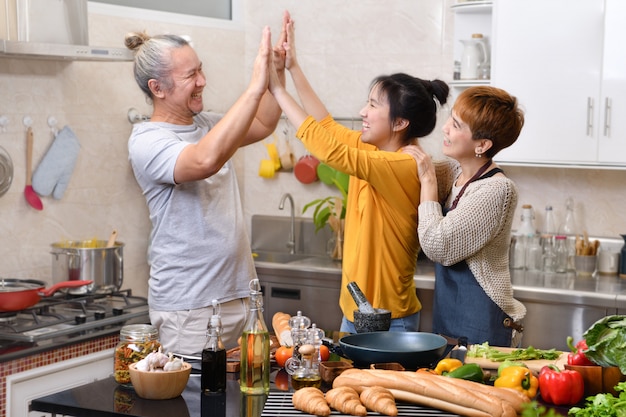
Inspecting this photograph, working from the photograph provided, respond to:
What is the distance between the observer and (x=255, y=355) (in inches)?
85.4

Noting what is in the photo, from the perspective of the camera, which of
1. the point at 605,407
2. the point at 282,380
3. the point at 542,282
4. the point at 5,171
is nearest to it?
the point at 605,407

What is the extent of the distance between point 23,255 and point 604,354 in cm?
259

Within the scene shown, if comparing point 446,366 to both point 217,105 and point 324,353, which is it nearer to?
point 324,353

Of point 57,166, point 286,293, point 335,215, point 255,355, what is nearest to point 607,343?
point 255,355

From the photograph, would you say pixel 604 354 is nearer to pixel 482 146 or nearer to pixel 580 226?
pixel 482 146

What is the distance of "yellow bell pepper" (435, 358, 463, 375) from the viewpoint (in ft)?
7.28

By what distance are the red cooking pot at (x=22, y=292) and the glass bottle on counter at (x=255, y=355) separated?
150 centimetres

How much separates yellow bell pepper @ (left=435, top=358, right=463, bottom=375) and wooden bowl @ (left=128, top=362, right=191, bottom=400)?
2.01ft

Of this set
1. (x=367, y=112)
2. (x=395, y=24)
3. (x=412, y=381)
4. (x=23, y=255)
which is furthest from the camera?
(x=395, y=24)

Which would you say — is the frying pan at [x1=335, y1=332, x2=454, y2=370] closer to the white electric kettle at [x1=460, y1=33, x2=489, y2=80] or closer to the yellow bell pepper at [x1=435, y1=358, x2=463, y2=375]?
the yellow bell pepper at [x1=435, y1=358, x2=463, y2=375]

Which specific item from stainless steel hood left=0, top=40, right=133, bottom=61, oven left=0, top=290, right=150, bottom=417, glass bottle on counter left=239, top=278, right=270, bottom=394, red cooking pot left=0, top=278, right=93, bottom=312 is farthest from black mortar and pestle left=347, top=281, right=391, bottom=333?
stainless steel hood left=0, top=40, right=133, bottom=61

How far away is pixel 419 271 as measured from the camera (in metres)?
4.38

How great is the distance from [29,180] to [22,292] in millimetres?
663

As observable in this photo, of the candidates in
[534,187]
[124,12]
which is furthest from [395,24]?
[124,12]
